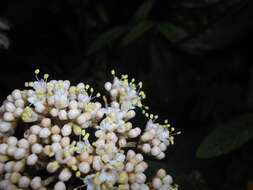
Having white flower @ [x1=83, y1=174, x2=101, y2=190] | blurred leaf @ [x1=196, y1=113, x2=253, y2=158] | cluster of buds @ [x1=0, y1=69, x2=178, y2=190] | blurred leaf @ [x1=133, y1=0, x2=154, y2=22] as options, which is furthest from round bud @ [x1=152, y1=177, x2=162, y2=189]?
blurred leaf @ [x1=133, y1=0, x2=154, y2=22]

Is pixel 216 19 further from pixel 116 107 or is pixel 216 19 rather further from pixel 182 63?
pixel 116 107

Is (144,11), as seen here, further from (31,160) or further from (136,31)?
(31,160)

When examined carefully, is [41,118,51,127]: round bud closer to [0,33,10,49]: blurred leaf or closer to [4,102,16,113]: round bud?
[4,102,16,113]: round bud

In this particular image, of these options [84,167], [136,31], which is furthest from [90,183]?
[136,31]

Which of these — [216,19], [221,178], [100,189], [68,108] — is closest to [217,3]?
[216,19]

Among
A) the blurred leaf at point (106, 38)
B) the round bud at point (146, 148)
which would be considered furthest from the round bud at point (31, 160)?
the blurred leaf at point (106, 38)
